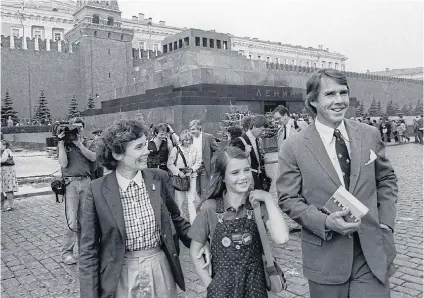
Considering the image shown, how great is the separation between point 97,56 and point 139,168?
38547 mm

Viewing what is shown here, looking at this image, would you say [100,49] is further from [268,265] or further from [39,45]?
[268,265]

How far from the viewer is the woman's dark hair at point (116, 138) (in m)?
2.17

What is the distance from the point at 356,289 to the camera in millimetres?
1820

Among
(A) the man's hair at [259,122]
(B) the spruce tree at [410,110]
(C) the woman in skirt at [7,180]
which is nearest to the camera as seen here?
(A) the man's hair at [259,122]

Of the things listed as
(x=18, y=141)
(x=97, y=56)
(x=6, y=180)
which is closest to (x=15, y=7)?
(x=97, y=56)

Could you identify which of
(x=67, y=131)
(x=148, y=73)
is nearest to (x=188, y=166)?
(x=67, y=131)

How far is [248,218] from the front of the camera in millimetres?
2033

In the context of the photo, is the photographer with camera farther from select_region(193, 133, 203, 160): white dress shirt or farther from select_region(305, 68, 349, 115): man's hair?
select_region(305, 68, 349, 115): man's hair

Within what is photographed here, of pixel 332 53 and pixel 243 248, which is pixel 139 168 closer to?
pixel 243 248

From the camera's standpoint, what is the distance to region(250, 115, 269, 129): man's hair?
14.6ft

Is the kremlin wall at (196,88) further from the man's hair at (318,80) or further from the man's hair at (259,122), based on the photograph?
the man's hair at (318,80)

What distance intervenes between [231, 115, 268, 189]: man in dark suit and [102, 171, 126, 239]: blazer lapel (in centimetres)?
217

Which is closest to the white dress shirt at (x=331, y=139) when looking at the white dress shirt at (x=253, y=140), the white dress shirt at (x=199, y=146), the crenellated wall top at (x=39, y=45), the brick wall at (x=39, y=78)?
the white dress shirt at (x=253, y=140)

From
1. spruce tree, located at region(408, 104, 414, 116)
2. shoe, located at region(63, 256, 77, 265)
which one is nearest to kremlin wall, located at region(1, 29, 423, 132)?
shoe, located at region(63, 256, 77, 265)
